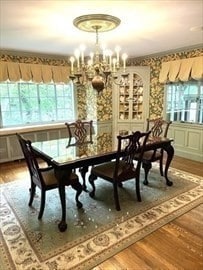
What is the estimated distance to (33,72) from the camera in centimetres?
476

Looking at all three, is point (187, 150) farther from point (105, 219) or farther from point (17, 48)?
point (17, 48)

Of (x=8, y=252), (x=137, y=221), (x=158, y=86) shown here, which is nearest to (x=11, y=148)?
(x=8, y=252)

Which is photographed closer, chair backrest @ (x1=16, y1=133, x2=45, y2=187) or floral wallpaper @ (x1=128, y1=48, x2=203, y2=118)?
chair backrest @ (x1=16, y1=133, x2=45, y2=187)

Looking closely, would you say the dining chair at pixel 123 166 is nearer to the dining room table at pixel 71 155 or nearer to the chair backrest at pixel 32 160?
the dining room table at pixel 71 155

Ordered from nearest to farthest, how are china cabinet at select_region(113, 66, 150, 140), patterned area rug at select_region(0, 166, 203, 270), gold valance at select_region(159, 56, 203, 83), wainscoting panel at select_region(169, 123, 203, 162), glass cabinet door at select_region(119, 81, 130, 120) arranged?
1. patterned area rug at select_region(0, 166, 203, 270)
2. gold valance at select_region(159, 56, 203, 83)
3. wainscoting panel at select_region(169, 123, 203, 162)
4. china cabinet at select_region(113, 66, 150, 140)
5. glass cabinet door at select_region(119, 81, 130, 120)

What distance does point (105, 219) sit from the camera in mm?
2461

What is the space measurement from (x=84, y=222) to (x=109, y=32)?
2.72 metres

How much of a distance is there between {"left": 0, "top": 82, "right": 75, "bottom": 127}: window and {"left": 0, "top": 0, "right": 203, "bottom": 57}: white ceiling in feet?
3.10

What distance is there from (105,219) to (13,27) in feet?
9.26

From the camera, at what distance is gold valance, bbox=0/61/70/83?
175 inches

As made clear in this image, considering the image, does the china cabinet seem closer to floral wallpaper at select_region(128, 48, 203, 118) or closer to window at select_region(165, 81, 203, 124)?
floral wallpaper at select_region(128, 48, 203, 118)

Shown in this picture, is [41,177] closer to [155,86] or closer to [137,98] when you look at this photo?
[137,98]

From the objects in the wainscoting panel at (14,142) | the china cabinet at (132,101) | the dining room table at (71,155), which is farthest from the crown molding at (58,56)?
the dining room table at (71,155)

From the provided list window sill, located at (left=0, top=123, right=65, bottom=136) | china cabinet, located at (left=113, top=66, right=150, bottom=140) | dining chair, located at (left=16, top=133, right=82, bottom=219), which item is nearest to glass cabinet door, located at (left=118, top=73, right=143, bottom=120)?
china cabinet, located at (left=113, top=66, right=150, bottom=140)
